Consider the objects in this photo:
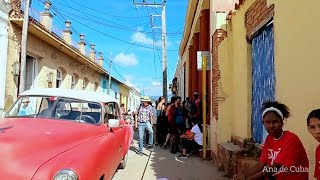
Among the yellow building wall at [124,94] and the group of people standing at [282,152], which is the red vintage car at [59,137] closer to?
the group of people standing at [282,152]

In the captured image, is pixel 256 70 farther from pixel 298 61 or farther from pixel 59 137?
pixel 59 137

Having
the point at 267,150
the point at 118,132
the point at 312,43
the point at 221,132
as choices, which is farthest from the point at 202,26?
the point at 267,150

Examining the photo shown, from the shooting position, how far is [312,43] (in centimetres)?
440

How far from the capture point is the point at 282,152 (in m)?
3.42

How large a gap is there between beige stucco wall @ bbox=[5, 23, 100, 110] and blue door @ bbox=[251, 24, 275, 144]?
10.5 meters

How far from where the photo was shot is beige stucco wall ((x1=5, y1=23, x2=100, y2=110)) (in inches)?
582

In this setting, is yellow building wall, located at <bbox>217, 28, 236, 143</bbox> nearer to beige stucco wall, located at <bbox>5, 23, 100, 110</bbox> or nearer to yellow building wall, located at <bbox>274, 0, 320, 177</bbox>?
yellow building wall, located at <bbox>274, 0, 320, 177</bbox>

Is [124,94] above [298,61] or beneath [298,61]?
above

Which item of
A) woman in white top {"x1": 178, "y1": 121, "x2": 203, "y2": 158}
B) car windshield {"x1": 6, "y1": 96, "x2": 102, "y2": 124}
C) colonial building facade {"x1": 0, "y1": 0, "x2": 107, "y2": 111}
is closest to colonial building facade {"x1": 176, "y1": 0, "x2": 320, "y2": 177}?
woman in white top {"x1": 178, "y1": 121, "x2": 203, "y2": 158}

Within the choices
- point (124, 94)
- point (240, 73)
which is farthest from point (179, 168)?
point (124, 94)

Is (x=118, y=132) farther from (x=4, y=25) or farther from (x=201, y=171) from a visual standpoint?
(x=4, y=25)

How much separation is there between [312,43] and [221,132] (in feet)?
16.6

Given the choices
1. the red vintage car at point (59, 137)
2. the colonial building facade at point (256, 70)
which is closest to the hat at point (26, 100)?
the red vintage car at point (59, 137)

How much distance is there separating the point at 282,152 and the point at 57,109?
3793 millimetres
